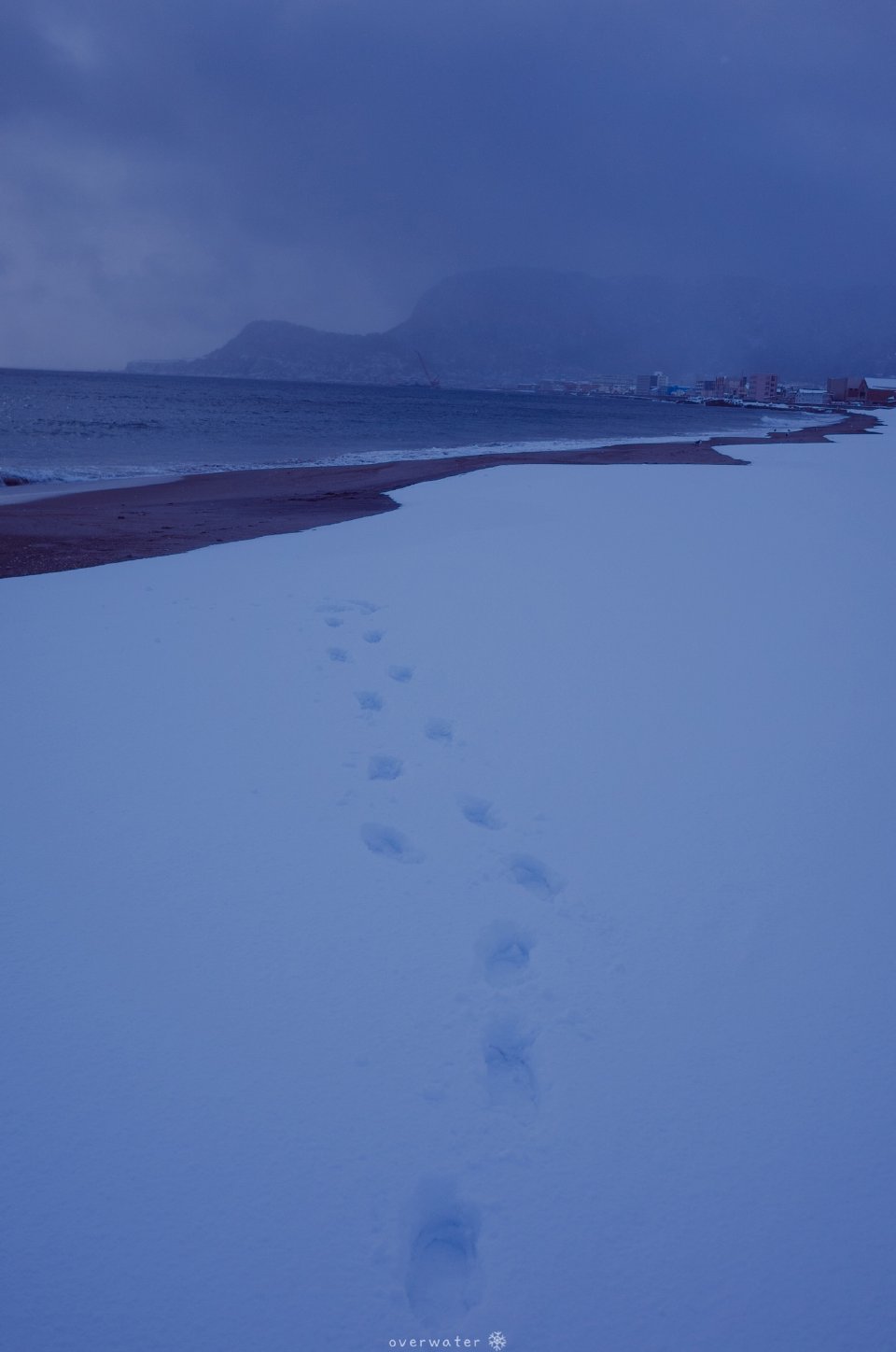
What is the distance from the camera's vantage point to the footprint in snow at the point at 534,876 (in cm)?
278

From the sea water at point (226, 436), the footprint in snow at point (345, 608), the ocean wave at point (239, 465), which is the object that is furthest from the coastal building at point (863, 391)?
the footprint in snow at point (345, 608)

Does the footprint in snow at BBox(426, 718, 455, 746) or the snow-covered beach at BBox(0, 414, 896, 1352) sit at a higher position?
the footprint in snow at BBox(426, 718, 455, 746)

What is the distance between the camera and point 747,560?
7742 mm

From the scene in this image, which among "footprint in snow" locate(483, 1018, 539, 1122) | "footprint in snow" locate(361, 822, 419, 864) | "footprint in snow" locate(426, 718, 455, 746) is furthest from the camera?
"footprint in snow" locate(426, 718, 455, 746)

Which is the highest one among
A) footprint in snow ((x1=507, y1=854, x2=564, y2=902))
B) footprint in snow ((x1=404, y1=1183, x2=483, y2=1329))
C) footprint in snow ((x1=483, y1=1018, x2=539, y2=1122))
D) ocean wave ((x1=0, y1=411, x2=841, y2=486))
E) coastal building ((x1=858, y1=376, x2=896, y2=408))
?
coastal building ((x1=858, y1=376, x2=896, y2=408))

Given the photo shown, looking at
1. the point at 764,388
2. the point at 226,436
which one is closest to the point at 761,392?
the point at 764,388

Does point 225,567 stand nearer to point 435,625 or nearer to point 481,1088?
point 435,625

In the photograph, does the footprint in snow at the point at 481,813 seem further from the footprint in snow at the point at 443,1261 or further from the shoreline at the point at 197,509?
the shoreline at the point at 197,509

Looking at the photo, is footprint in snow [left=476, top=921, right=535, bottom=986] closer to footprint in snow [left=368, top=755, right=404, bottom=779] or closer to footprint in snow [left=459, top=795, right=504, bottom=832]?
footprint in snow [left=459, top=795, right=504, bottom=832]

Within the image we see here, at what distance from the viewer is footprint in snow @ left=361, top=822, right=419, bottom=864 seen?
9.64 feet

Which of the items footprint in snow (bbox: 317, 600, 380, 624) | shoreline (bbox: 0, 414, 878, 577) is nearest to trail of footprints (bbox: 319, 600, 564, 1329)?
footprint in snow (bbox: 317, 600, 380, 624)

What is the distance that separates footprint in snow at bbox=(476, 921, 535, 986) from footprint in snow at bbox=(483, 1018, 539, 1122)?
17cm

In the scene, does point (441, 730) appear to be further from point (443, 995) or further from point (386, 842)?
point (443, 995)

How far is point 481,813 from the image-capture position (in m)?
3.20
